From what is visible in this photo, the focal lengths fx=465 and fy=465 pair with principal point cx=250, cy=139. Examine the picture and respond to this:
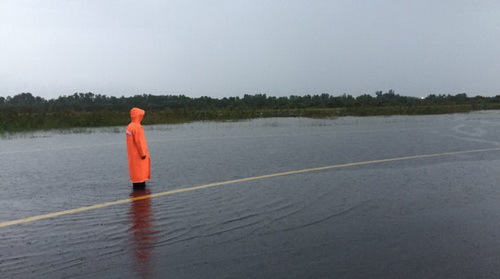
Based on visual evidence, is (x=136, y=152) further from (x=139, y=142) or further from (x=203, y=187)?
(x=203, y=187)

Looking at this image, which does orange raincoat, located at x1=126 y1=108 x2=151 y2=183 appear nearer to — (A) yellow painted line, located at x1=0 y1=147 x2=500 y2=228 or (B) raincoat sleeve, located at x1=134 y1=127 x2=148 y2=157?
(B) raincoat sleeve, located at x1=134 y1=127 x2=148 y2=157

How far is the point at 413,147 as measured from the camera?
53.1ft

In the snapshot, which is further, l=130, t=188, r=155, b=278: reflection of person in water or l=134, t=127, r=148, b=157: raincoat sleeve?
l=134, t=127, r=148, b=157: raincoat sleeve

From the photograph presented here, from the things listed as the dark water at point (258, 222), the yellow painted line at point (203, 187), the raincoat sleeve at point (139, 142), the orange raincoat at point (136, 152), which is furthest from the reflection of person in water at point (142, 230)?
the raincoat sleeve at point (139, 142)

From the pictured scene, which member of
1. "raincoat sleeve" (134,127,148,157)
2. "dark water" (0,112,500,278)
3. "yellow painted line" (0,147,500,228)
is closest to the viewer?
"dark water" (0,112,500,278)

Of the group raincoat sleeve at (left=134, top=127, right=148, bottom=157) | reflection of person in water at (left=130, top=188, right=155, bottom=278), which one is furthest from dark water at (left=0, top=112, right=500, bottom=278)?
raincoat sleeve at (left=134, top=127, right=148, bottom=157)

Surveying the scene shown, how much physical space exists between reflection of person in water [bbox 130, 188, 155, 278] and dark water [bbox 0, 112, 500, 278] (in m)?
0.01

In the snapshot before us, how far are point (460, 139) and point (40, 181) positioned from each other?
16322 mm

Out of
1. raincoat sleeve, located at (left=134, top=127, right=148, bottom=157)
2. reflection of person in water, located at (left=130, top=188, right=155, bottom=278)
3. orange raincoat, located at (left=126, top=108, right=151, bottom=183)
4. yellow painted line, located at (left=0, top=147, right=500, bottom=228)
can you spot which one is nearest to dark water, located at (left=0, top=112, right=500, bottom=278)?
reflection of person in water, located at (left=130, top=188, right=155, bottom=278)

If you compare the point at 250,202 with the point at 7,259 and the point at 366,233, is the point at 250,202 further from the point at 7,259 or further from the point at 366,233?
the point at 7,259

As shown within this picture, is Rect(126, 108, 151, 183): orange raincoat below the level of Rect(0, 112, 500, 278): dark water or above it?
above

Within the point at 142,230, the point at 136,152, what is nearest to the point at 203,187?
the point at 136,152

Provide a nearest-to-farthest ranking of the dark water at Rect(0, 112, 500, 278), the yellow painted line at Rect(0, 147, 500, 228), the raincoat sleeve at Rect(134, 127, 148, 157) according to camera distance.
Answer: the dark water at Rect(0, 112, 500, 278) < the yellow painted line at Rect(0, 147, 500, 228) < the raincoat sleeve at Rect(134, 127, 148, 157)

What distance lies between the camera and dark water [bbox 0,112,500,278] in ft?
15.0
